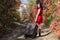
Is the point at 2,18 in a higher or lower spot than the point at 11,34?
higher

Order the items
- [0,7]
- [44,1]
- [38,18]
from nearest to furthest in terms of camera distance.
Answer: [38,18]
[0,7]
[44,1]

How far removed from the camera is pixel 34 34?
460 inches

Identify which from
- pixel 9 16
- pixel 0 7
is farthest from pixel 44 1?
pixel 0 7

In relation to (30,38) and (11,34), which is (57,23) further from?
(11,34)

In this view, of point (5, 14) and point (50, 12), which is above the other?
point (5, 14)

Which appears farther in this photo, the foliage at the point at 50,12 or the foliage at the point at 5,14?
the foliage at the point at 50,12

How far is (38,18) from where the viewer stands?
11.3 m

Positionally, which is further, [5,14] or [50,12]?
[50,12]

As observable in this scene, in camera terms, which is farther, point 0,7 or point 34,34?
point 0,7

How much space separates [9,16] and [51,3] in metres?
2.80

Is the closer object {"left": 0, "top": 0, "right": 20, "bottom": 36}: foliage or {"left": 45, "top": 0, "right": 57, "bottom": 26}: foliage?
{"left": 0, "top": 0, "right": 20, "bottom": 36}: foliage

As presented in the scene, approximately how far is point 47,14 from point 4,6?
2831 mm

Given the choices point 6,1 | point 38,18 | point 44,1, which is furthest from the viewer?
point 44,1

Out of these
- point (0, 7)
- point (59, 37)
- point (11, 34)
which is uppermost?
point (0, 7)
